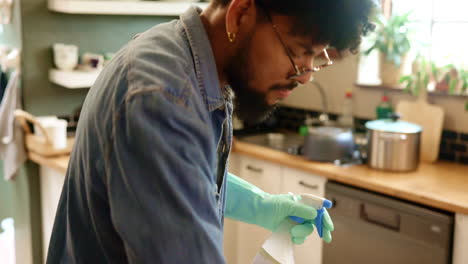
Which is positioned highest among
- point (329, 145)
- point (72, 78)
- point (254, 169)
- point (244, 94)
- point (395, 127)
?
point (244, 94)

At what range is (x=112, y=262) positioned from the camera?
93 cm

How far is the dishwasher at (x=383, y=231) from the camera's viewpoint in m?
2.12

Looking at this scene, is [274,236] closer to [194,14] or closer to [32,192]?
[194,14]

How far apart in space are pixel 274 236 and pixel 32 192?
184 cm

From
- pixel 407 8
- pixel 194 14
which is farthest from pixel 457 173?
pixel 194 14

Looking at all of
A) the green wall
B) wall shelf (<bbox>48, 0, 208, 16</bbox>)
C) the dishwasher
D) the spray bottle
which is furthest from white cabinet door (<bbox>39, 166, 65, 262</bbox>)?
the spray bottle

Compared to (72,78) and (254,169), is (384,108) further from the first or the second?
(72,78)

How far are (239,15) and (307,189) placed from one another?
175cm

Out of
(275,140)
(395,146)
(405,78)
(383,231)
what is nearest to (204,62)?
(383,231)

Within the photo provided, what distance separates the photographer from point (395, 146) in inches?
96.3

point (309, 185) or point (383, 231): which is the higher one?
point (309, 185)

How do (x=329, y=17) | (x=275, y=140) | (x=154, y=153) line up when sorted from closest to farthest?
(x=154, y=153), (x=329, y=17), (x=275, y=140)

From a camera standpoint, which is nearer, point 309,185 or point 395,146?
point 395,146

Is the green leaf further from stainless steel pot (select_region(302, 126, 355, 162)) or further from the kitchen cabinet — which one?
the kitchen cabinet
